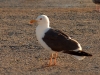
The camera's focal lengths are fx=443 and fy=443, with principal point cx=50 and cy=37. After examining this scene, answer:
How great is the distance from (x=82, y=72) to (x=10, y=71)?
1540 millimetres

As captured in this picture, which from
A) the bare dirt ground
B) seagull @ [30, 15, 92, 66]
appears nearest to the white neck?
seagull @ [30, 15, 92, 66]

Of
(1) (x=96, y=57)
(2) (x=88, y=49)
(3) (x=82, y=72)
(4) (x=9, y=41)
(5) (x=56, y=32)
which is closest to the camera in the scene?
(3) (x=82, y=72)

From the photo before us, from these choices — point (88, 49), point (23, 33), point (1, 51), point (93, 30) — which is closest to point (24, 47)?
point (1, 51)

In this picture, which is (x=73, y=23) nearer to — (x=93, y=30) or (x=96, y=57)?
(x=93, y=30)

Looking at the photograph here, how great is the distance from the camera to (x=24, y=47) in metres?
12.3

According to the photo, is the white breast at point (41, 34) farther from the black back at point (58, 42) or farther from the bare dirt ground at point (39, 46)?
the bare dirt ground at point (39, 46)

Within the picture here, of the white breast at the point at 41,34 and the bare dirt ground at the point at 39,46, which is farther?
the white breast at the point at 41,34

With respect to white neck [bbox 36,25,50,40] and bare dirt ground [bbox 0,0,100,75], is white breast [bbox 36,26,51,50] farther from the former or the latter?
bare dirt ground [bbox 0,0,100,75]

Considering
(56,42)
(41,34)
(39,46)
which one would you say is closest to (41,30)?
(41,34)

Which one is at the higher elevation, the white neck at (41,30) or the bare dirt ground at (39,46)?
the white neck at (41,30)

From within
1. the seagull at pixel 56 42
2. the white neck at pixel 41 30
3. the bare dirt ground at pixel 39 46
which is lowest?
the bare dirt ground at pixel 39 46

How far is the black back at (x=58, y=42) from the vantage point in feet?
32.1

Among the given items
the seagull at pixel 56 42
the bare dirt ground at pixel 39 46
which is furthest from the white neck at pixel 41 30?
the bare dirt ground at pixel 39 46

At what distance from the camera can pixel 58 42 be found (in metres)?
9.88
